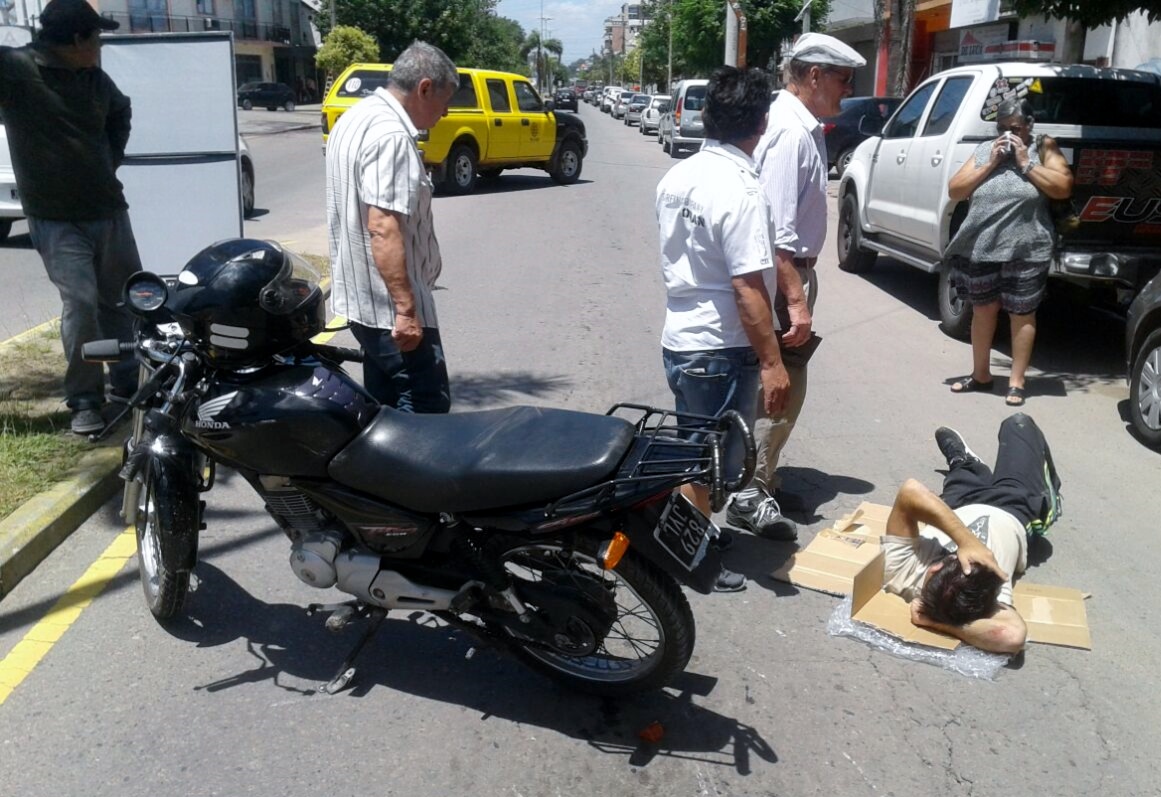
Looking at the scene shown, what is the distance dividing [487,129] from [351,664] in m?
16.4

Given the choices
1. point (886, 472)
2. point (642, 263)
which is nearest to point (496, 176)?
point (642, 263)

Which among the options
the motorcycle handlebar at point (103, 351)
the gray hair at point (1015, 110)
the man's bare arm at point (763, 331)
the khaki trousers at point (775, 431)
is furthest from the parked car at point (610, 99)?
the motorcycle handlebar at point (103, 351)

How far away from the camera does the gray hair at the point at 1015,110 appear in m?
6.93

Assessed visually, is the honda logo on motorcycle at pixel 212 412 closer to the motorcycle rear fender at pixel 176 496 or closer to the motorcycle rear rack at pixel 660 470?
the motorcycle rear fender at pixel 176 496

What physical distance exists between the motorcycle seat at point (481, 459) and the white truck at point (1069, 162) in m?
5.07

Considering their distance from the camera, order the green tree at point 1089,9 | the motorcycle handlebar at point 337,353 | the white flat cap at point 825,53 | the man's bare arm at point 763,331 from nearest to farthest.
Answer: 1. the motorcycle handlebar at point 337,353
2. the man's bare arm at point 763,331
3. the white flat cap at point 825,53
4. the green tree at point 1089,9

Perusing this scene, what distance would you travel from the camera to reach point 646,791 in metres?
3.26

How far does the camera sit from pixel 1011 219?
6.99 meters

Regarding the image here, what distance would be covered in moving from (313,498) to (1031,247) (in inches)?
203

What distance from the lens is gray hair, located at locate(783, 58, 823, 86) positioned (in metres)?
4.90

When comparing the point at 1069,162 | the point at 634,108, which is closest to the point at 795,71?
the point at 1069,162

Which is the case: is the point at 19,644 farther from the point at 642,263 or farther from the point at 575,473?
the point at 642,263

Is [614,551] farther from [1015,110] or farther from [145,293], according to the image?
[1015,110]

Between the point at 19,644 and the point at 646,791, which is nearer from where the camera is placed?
the point at 646,791
